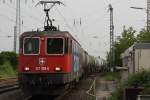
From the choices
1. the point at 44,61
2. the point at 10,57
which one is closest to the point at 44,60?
the point at 44,61

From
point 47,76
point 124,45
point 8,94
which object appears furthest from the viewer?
point 124,45

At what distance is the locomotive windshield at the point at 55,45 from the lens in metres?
23.0

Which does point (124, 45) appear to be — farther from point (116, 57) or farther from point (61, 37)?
point (61, 37)

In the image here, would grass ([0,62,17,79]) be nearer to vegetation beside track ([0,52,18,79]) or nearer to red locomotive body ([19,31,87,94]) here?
vegetation beside track ([0,52,18,79])

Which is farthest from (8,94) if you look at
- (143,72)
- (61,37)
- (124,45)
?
(124,45)

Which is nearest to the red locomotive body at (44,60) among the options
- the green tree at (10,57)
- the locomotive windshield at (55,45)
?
the locomotive windshield at (55,45)

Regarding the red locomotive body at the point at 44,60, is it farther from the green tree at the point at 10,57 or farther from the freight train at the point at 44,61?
the green tree at the point at 10,57

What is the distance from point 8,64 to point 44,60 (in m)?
36.8

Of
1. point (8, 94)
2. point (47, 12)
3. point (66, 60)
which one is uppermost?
point (47, 12)

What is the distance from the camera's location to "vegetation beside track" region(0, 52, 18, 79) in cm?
5634

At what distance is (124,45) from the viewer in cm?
5969

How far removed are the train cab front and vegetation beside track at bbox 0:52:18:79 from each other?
3194 cm

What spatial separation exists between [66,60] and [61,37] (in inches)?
40.7

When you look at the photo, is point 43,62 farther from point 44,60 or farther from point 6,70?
point 6,70
